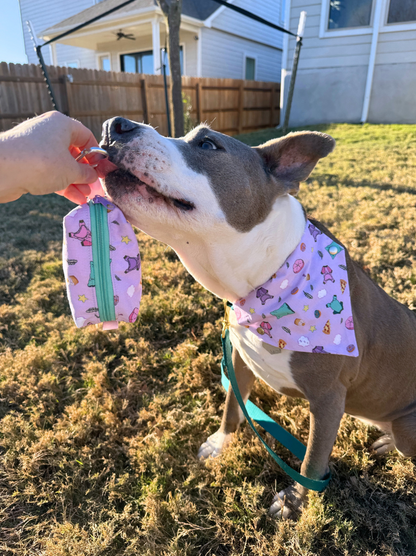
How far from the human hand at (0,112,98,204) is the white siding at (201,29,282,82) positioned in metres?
16.9

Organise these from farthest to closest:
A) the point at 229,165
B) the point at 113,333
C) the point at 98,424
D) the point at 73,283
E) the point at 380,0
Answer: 1. the point at 380,0
2. the point at 113,333
3. the point at 98,424
4. the point at 229,165
5. the point at 73,283

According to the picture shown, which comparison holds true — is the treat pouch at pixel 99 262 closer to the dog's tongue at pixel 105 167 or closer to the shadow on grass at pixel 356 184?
the dog's tongue at pixel 105 167

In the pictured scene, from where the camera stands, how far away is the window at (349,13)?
12.1m

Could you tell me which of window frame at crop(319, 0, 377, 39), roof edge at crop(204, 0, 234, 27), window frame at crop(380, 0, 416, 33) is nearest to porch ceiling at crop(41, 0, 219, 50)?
roof edge at crop(204, 0, 234, 27)

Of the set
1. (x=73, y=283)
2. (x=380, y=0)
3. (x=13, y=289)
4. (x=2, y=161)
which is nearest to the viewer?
(x=2, y=161)

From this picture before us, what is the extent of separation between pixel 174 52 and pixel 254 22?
14.2 metres

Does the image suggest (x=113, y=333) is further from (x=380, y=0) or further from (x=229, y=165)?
(x=380, y=0)

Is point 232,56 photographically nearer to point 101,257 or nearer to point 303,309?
point 303,309

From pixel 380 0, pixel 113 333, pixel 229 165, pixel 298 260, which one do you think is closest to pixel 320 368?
pixel 298 260

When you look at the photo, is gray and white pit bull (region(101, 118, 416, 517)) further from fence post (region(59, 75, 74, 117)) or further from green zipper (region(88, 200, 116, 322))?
fence post (region(59, 75, 74, 117))

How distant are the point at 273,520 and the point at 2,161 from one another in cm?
206

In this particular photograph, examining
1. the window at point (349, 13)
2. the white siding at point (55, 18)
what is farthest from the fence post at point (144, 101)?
the white siding at point (55, 18)

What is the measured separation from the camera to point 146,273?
165 inches

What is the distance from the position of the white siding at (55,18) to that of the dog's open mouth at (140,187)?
68.2ft
